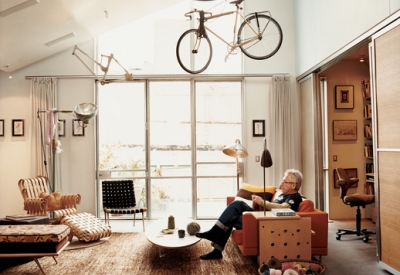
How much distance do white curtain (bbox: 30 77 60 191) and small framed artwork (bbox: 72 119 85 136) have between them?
350 mm

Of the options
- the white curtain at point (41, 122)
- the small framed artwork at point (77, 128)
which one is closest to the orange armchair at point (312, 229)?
the small framed artwork at point (77, 128)

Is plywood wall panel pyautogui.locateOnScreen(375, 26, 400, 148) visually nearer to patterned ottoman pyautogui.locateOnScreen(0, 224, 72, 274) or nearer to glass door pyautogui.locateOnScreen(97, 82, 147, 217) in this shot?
patterned ottoman pyautogui.locateOnScreen(0, 224, 72, 274)

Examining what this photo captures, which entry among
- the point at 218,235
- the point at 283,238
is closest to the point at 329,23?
the point at 283,238

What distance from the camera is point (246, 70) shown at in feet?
23.7

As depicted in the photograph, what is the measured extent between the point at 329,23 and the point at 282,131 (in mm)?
2233

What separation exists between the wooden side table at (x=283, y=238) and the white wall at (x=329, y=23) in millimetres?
2249

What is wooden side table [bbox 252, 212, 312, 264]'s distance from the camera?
3.95m

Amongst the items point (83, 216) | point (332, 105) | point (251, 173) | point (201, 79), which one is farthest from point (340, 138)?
point (83, 216)

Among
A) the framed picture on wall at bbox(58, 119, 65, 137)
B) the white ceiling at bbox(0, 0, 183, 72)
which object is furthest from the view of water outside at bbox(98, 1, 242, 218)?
the framed picture on wall at bbox(58, 119, 65, 137)

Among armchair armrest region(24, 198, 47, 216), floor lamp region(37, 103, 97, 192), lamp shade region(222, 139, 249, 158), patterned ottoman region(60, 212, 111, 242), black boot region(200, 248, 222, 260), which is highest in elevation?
floor lamp region(37, 103, 97, 192)

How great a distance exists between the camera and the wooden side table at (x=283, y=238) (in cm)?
395

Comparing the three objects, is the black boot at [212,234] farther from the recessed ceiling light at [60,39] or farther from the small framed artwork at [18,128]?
the small framed artwork at [18,128]

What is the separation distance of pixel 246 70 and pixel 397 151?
3957 mm

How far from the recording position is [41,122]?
696cm
